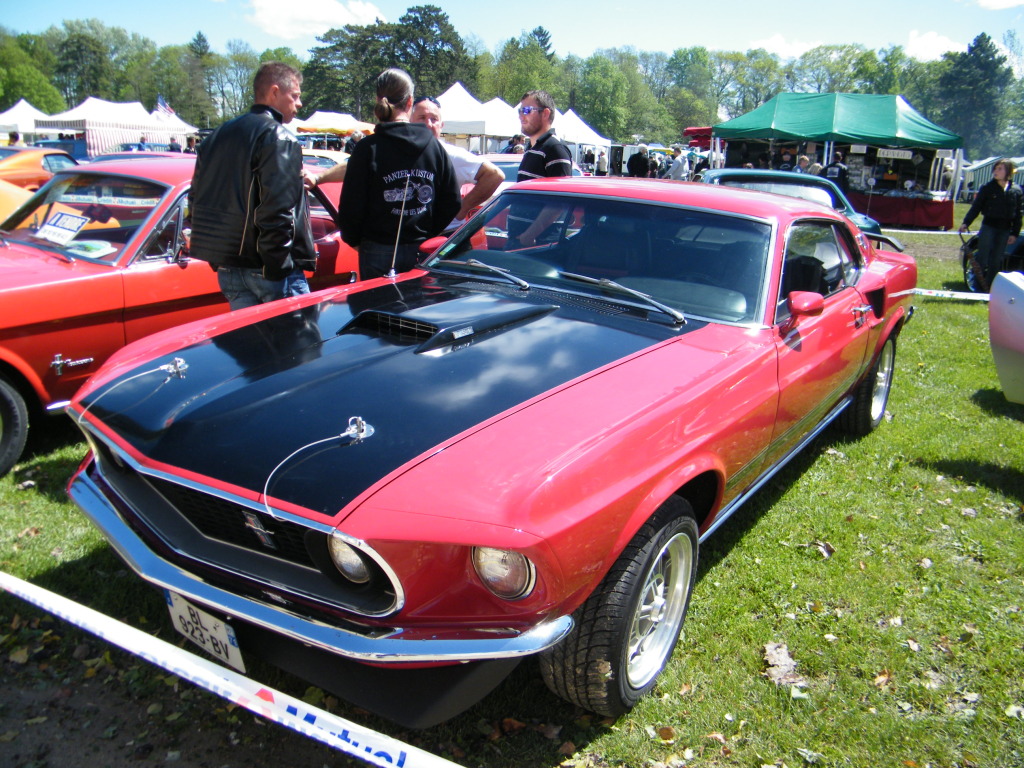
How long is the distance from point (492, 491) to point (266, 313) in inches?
69.7

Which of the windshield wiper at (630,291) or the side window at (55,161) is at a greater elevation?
the side window at (55,161)

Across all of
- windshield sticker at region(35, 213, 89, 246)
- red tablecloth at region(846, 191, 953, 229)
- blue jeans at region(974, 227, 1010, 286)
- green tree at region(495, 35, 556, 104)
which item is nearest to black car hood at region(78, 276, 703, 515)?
windshield sticker at region(35, 213, 89, 246)

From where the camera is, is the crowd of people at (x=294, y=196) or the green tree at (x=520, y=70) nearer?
the crowd of people at (x=294, y=196)

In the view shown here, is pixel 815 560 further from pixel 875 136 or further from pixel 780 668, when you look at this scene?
pixel 875 136

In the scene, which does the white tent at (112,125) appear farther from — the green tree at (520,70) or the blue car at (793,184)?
the green tree at (520,70)

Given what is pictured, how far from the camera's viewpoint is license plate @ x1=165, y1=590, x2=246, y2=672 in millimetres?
2184

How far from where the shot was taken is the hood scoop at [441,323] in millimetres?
2855

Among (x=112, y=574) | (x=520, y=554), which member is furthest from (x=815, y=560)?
(x=112, y=574)

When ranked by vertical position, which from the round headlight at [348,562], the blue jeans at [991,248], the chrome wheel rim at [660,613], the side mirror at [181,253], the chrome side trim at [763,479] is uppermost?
the side mirror at [181,253]

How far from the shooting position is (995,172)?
9984mm

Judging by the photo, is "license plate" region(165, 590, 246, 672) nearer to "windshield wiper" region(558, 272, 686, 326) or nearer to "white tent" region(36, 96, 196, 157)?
"windshield wiper" region(558, 272, 686, 326)

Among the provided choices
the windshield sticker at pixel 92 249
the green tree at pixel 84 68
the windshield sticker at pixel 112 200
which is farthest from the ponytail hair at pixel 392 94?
the green tree at pixel 84 68

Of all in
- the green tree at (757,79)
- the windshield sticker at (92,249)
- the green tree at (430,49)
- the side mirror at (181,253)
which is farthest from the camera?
the green tree at (757,79)

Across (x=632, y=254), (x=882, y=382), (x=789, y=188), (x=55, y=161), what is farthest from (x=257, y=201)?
(x=55, y=161)
